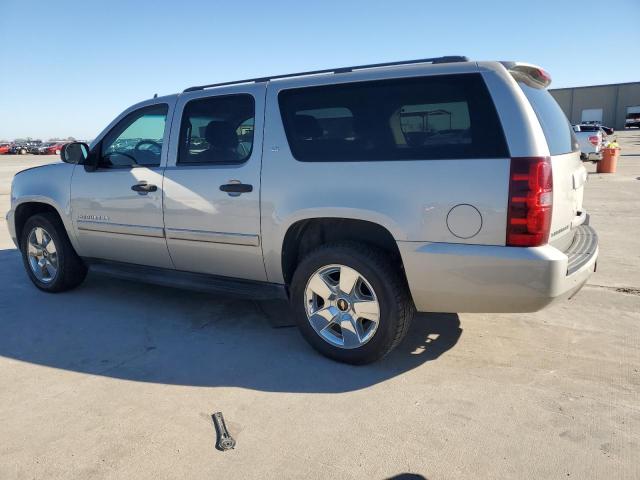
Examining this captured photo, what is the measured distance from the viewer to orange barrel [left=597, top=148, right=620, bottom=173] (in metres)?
17.5

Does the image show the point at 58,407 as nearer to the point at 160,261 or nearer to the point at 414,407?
the point at 160,261

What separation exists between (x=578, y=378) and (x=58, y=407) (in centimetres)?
313

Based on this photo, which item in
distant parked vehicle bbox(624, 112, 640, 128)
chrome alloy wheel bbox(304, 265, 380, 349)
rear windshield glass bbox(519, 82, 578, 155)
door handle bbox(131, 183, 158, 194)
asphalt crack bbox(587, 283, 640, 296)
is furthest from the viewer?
distant parked vehicle bbox(624, 112, 640, 128)

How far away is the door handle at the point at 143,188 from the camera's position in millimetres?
4188

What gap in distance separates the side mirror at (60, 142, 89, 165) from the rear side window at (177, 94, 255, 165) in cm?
117

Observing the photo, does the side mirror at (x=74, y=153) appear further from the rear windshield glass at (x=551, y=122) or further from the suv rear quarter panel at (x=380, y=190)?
the rear windshield glass at (x=551, y=122)

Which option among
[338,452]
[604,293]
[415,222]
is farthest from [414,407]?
[604,293]

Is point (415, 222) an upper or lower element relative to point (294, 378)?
upper

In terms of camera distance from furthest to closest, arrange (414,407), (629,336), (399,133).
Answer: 1. (629,336)
2. (399,133)
3. (414,407)

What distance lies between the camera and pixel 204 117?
4.13 m

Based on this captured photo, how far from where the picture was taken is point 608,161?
1778 cm

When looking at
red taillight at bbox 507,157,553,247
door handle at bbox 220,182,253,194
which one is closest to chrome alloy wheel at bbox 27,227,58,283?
door handle at bbox 220,182,253,194

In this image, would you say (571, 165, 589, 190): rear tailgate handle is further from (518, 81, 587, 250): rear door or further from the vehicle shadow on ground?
the vehicle shadow on ground

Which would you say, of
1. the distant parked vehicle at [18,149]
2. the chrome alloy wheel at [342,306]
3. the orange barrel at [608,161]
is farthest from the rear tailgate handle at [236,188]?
the distant parked vehicle at [18,149]
